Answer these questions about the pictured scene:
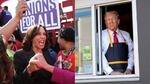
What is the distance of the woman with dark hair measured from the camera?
5520mm

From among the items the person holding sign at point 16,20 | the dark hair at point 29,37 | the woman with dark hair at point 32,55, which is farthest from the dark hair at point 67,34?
the person holding sign at point 16,20

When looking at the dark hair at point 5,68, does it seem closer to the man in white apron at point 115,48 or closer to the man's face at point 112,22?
the man in white apron at point 115,48

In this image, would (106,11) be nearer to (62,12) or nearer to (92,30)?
(92,30)

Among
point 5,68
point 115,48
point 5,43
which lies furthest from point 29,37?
point 115,48

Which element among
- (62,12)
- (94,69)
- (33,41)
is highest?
(62,12)

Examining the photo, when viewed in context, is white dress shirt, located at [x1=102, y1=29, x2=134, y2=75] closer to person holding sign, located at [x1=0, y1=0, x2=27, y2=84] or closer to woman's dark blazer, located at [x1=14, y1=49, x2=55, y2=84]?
woman's dark blazer, located at [x1=14, y1=49, x2=55, y2=84]

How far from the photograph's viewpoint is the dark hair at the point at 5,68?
16.5 feet

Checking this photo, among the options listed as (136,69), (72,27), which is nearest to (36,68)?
(72,27)

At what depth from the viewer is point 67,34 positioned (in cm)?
541

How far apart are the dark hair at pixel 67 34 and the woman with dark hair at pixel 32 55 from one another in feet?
0.88

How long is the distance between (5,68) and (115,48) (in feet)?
8.50

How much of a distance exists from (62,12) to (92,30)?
2161 mm

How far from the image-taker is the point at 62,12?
5418 millimetres

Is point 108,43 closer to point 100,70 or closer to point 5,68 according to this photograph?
point 100,70
